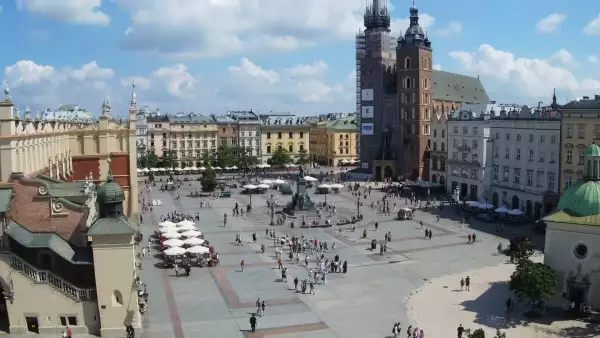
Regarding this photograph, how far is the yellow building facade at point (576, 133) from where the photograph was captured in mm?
61594

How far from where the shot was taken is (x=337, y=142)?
150875 mm

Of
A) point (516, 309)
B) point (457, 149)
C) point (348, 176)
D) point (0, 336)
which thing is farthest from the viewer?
point (348, 176)

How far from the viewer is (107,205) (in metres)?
31.9

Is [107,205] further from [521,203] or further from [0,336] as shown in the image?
[521,203]

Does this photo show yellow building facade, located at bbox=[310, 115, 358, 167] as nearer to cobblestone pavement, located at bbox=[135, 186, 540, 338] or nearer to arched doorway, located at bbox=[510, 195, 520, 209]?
arched doorway, located at bbox=[510, 195, 520, 209]

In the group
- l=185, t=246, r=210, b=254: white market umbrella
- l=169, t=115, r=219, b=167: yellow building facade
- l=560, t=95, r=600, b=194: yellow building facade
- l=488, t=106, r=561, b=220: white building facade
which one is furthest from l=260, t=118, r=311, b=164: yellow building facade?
l=185, t=246, r=210, b=254: white market umbrella

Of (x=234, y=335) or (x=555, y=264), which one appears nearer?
(x=234, y=335)

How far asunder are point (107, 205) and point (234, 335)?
32.2 ft

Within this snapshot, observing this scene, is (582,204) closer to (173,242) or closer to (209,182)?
(173,242)

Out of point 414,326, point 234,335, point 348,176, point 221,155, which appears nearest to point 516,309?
point 414,326

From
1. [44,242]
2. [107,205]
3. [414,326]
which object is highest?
[107,205]

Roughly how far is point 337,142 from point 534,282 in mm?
117334

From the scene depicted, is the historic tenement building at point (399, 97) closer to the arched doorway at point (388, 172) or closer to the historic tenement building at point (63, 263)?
the arched doorway at point (388, 172)

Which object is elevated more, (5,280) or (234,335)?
(5,280)
